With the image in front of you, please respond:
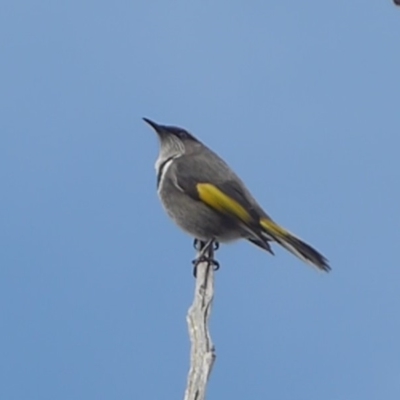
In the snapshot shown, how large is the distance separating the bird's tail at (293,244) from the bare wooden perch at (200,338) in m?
0.75

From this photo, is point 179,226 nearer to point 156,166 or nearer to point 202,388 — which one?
point 156,166

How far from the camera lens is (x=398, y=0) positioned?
13.7 feet

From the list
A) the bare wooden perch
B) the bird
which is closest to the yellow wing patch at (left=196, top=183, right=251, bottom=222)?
the bird

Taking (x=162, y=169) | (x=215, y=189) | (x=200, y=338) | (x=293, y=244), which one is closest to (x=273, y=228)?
(x=293, y=244)

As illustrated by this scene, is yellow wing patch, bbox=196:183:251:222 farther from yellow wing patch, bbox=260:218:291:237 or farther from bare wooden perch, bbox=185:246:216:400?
bare wooden perch, bbox=185:246:216:400

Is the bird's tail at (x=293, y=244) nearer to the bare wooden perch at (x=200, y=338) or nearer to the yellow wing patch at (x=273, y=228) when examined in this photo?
the yellow wing patch at (x=273, y=228)

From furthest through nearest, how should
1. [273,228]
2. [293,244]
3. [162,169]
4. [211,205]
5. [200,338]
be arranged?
[162,169] < [211,205] < [273,228] < [293,244] < [200,338]

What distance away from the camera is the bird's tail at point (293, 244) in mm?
7723

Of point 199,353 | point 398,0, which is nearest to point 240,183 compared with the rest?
point 199,353

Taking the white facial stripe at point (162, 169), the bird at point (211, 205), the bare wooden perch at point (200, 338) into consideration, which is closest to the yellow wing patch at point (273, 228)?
the bird at point (211, 205)

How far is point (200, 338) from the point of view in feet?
20.3

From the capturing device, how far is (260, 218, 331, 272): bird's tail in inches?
304

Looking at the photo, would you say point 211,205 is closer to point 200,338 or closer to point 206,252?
point 206,252

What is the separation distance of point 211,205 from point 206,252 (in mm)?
519
